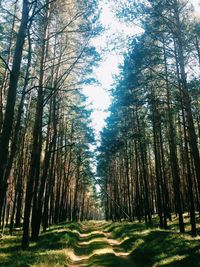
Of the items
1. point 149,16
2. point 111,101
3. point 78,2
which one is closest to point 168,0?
point 149,16

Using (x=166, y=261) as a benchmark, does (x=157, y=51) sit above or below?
above

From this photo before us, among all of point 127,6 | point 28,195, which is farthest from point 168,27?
point 28,195

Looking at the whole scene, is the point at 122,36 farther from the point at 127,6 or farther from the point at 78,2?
the point at 78,2

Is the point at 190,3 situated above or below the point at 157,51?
above

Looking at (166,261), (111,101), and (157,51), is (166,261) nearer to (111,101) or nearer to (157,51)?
(157,51)

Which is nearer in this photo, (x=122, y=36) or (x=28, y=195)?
(x=28, y=195)

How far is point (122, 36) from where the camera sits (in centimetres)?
1458

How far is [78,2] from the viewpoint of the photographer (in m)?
13.3

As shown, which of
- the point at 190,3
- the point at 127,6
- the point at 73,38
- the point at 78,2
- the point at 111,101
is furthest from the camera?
the point at 111,101

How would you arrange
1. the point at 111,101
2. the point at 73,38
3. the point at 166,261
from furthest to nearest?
the point at 111,101 → the point at 73,38 → the point at 166,261

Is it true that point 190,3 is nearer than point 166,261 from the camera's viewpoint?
No

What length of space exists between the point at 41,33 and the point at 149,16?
573 cm

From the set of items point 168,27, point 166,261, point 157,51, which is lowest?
point 166,261

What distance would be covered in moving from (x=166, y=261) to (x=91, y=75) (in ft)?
35.3
